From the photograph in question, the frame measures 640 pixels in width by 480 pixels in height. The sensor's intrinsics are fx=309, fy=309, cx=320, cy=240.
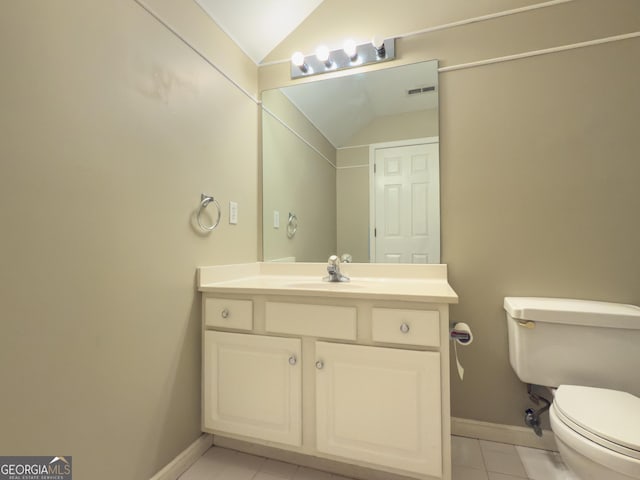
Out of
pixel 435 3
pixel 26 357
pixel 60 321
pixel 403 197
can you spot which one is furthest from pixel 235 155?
pixel 435 3

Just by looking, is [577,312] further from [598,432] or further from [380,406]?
[380,406]

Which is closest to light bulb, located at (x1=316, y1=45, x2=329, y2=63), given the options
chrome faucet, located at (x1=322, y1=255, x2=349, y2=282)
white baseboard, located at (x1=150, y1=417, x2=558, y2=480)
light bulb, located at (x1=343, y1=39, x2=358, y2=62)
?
light bulb, located at (x1=343, y1=39, x2=358, y2=62)

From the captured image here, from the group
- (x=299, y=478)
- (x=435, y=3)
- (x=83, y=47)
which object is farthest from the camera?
(x=435, y=3)

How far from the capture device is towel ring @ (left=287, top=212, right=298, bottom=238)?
192cm

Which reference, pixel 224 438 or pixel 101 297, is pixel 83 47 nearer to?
pixel 101 297

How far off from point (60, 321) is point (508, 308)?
168 cm

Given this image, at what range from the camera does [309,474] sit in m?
1.30

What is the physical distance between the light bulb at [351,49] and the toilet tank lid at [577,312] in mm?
1511

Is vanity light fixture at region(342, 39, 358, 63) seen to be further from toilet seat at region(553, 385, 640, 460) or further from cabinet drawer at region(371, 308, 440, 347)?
toilet seat at region(553, 385, 640, 460)

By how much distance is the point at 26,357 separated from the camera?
82 cm

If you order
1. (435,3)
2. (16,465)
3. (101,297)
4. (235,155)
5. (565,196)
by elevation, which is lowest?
(16,465)

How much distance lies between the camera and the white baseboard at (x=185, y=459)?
1.22 meters

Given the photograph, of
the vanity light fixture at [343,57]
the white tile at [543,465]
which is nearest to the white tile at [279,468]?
the white tile at [543,465]

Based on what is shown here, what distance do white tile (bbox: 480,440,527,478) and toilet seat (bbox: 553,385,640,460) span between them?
46 centimetres
